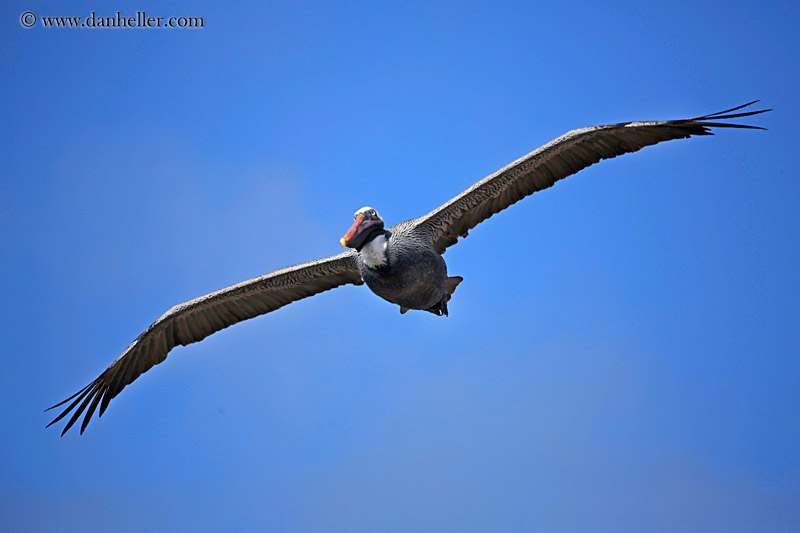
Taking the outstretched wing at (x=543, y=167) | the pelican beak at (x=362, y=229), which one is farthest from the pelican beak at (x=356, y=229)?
the outstretched wing at (x=543, y=167)

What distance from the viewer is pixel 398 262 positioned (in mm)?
10711

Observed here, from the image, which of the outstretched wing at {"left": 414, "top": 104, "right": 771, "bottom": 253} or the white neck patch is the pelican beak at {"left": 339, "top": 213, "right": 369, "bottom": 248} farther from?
the outstretched wing at {"left": 414, "top": 104, "right": 771, "bottom": 253}

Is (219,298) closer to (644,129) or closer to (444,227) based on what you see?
(444,227)

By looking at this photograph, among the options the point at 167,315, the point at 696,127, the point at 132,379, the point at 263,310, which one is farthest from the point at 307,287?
the point at 696,127

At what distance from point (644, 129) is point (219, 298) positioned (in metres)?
6.82

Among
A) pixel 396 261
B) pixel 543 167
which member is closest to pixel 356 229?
pixel 396 261

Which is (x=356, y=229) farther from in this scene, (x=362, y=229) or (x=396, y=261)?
(x=396, y=261)

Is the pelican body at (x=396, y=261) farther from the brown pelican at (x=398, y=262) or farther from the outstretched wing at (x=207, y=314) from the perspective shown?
the outstretched wing at (x=207, y=314)

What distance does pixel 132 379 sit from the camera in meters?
13.0

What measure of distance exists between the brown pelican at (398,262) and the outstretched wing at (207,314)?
2 centimetres

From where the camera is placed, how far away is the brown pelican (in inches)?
428

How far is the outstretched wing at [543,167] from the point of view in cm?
1100

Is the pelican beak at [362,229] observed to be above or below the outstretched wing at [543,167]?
below

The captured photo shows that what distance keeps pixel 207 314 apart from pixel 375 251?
146 inches
